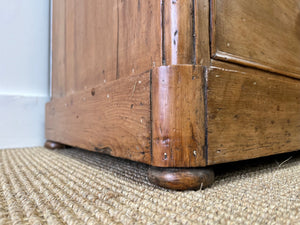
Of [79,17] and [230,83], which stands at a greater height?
[79,17]

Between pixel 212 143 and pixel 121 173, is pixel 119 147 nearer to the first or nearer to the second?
pixel 121 173

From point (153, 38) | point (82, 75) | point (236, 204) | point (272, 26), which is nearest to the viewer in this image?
point (236, 204)

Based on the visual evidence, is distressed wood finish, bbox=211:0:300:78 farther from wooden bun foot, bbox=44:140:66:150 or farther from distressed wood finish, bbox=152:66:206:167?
wooden bun foot, bbox=44:140:66:150

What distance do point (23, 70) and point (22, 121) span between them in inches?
8.8

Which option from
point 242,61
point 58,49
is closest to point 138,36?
point 242,61

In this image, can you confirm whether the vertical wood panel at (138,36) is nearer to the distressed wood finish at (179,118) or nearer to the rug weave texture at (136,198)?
the distressed wood finish at (179,118)

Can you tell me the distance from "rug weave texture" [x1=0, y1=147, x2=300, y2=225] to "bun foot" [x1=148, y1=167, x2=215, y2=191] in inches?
0.4

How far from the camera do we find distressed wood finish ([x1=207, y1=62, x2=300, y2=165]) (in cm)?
42

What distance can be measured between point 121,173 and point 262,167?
0.35m

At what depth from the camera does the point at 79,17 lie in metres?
0.75

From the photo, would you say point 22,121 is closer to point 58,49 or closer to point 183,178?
point 58,49

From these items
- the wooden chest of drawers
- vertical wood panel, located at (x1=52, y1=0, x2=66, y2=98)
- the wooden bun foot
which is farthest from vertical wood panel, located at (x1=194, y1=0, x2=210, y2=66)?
the wooden bun foot

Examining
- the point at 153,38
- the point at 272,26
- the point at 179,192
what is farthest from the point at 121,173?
the point at 272,26

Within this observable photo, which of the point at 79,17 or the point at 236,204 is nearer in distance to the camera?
the point at 236,204
